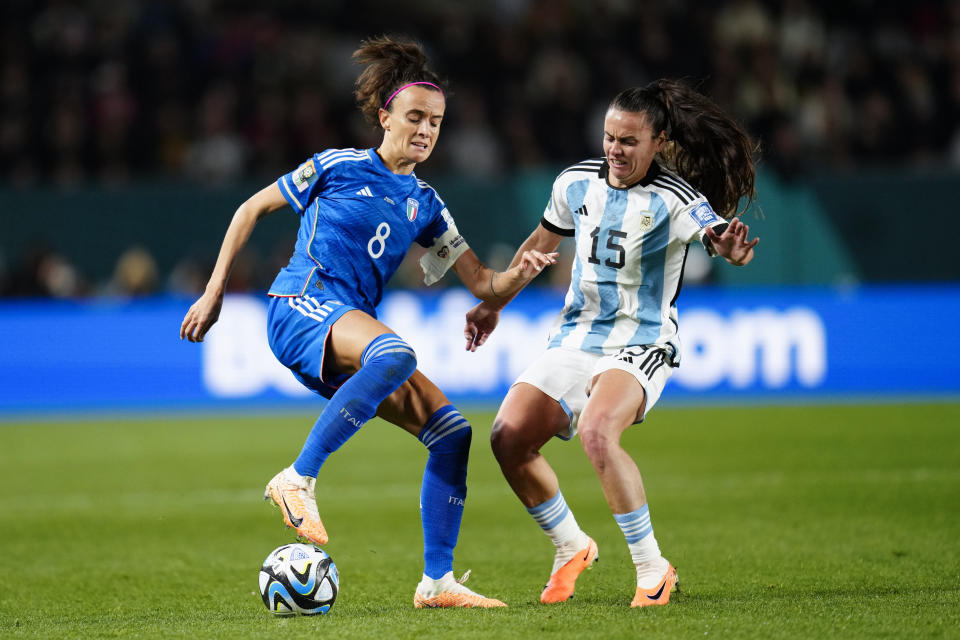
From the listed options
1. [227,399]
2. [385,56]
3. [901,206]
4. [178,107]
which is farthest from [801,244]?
[385,56]

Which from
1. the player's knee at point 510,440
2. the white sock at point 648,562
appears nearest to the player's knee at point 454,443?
the player's knee at point 510,440

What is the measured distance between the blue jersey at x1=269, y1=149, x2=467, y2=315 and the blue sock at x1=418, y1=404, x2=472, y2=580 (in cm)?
56

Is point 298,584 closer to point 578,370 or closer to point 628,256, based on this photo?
point 578,370

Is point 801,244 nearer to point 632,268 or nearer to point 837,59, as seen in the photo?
point 837,59

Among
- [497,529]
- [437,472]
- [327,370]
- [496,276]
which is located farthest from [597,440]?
[497,529]

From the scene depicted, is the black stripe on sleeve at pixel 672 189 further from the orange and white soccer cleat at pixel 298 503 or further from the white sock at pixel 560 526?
the orange and white soccer cleat at pixel 298 503

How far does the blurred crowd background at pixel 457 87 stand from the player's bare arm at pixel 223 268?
9076 mm

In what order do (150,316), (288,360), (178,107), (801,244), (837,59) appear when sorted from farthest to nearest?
(837,59)
(178,107)
(801,244)
(150,316)
(288,360)

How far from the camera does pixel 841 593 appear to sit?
15.5 ft

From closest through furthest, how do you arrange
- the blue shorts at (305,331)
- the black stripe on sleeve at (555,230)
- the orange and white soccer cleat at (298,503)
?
the orange and white soccer cleat at (298,503), the blue shorts at (305,331), the black stripe on sleeve at (555,230)

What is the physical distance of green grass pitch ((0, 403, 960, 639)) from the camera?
429cm

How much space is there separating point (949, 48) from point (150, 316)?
1051cm

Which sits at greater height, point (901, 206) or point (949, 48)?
point (949, 48)

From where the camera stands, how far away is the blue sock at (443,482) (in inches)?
187
